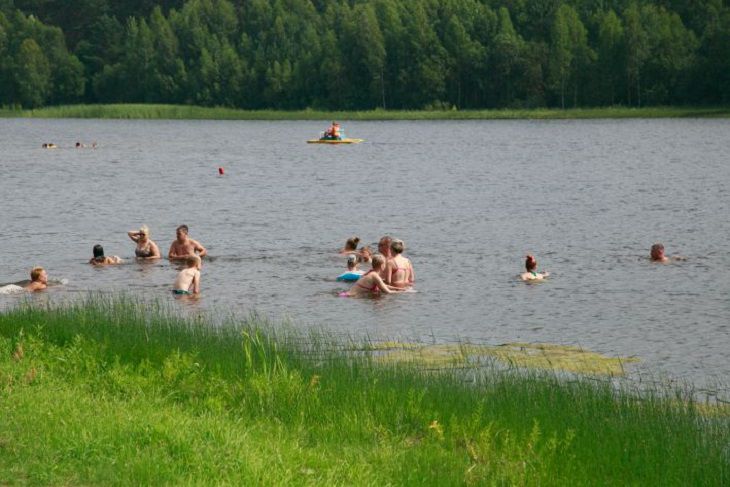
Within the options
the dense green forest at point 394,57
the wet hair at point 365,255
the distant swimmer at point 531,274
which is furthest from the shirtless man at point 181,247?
the dense green forest at point 394,57

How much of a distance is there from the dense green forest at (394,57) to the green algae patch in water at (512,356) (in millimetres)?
115232

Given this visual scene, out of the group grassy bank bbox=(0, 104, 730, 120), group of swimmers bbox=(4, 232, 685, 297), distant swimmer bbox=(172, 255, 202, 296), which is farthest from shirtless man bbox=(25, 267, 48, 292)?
grassy bank bbox=(0, 104, 730, 120)

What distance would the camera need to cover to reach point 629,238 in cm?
3956

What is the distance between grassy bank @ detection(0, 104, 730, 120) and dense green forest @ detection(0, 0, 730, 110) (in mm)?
2774

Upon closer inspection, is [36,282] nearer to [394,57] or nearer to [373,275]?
[373,275]

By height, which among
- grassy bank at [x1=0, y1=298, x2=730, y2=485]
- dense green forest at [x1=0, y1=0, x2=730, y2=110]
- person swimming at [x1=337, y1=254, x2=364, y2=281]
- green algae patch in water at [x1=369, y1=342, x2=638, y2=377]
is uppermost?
dense green forest at [x1=0, y1=0, x2=730, y2=110]

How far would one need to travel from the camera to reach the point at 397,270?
28422mm

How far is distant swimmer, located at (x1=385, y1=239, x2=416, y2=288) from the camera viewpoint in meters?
28.3

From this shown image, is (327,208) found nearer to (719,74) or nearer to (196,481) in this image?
(196,481)

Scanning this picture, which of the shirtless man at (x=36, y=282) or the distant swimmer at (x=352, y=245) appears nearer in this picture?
the shirtless man at (x=36, y=282)

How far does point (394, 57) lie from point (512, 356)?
142993 millimetres

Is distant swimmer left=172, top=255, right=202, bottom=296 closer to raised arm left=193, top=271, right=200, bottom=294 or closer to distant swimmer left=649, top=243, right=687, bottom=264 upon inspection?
raised arm left=193, top=271, right=200, bottom=294

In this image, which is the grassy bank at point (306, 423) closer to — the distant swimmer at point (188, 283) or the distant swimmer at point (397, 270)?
the distant swimmer at point (188, 283)

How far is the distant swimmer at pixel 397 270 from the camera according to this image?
28.3m
